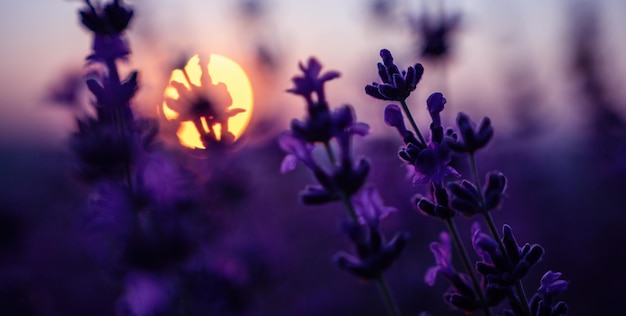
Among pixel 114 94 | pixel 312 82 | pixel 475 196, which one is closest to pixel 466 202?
pixel 475 196

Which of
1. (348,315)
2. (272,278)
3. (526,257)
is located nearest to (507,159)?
(348,315)

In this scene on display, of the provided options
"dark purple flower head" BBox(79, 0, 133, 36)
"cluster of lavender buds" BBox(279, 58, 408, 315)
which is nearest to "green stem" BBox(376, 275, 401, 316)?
"cluster of lavender buds" BBox(279, 58, 408, 315)

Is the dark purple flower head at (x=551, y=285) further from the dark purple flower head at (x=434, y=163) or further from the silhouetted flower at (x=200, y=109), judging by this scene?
the silhouetted flower at (x=200, y=109)

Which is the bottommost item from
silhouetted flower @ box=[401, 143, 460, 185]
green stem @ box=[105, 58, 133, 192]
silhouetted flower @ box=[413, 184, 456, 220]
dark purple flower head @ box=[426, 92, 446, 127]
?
silhouetted flower @ box=[413, 184, 456, 220]

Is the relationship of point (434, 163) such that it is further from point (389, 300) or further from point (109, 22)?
point (109, 22)

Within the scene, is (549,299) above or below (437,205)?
below

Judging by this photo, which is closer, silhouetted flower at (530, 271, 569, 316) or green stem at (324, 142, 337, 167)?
green stem at (324, 142, 337, 167)

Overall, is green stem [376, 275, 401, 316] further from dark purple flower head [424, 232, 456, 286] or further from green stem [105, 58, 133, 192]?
green stem [105, 58, 133, 192]

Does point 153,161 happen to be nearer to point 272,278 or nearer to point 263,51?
point 272,278
